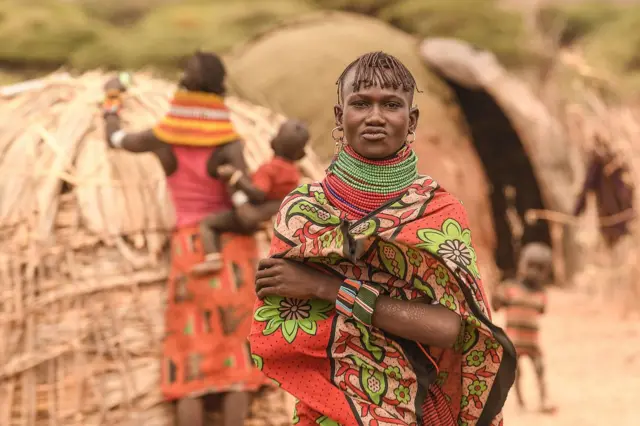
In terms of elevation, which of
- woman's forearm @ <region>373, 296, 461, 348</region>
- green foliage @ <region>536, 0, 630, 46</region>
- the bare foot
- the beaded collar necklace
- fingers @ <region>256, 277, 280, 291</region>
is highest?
green foliage @ <region>536, 0, 630, 46</region>

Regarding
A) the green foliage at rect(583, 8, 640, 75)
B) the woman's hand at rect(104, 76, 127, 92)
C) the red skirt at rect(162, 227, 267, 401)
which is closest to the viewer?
Result: the red skirt at rect(162, 227, 267, 401)

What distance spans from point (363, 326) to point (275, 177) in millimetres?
1566

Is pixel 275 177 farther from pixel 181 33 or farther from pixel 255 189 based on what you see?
pixel 181 33

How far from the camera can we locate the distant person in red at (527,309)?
5.75m

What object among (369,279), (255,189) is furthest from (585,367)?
(369,279)

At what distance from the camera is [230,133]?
3.67 m

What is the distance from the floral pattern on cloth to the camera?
2.10 m

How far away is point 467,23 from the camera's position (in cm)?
1348

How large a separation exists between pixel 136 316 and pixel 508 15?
38.2 ft

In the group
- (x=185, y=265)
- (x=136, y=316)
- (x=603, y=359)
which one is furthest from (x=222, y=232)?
(x=603, y=359)

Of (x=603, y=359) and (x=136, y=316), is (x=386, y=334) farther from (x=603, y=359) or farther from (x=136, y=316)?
(x=603, y=359)

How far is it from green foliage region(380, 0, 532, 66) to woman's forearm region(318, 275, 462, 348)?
10.6 meters

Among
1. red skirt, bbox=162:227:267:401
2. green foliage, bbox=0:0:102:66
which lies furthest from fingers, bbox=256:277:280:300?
green foliage, bbox=0:0:102:66

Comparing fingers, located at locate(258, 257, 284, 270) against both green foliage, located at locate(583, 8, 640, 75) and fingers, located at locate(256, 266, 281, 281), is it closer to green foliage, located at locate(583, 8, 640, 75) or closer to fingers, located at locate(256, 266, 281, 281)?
fingers, located at locate(256, 266, 281, 281)
